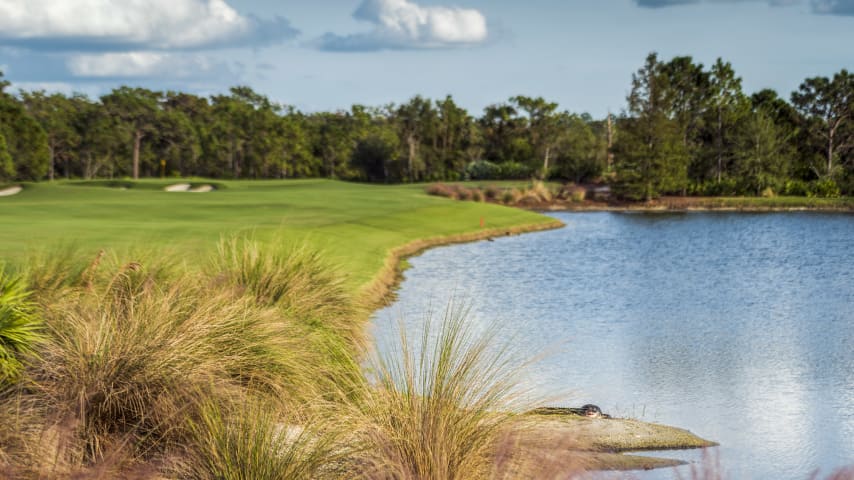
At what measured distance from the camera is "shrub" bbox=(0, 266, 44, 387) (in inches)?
298

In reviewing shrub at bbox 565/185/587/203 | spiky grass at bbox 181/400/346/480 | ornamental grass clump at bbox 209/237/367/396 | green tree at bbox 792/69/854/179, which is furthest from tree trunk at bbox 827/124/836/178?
A: spiky grass at bbox 181/400/346/480

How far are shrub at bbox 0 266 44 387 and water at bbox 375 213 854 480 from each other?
511 centimetres

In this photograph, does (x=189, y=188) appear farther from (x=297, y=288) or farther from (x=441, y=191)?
(x=297, y=288)

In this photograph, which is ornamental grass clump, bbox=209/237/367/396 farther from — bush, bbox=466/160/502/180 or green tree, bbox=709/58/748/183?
bush, bbox=466/160/502/180

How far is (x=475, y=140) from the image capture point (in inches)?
3081

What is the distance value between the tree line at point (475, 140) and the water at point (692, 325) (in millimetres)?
21274

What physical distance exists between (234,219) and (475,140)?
164 feet

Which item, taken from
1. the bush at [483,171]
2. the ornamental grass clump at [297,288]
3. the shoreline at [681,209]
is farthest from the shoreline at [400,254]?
the bush at [483,171]

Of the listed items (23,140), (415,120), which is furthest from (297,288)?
(415,120)

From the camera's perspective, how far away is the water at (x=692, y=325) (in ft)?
33.2

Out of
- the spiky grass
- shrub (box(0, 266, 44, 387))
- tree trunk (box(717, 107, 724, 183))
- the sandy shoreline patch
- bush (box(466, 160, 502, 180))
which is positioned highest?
tree trunk (box(717, 107, 724, 183))

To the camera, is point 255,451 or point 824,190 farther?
point 824,190

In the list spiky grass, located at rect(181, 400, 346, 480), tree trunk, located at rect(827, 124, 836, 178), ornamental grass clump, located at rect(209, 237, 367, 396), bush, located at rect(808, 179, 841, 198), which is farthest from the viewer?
tree trunk, located at rect(827, 124, 836, 178)

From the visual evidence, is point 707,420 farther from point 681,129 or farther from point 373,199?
point 681,129
